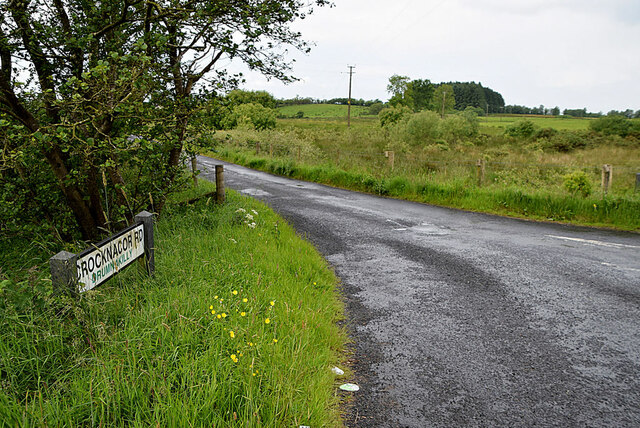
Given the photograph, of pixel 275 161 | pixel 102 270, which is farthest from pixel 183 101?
pixel 275 161

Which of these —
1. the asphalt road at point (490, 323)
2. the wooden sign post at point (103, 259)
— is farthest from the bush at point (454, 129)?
the wooden sign post at point (103, 259)

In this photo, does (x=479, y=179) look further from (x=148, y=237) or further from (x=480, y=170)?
(x=148, y=237)

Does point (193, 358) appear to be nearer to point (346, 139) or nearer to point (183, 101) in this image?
point (183, 101)

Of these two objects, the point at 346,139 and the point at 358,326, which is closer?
the point at 358,326

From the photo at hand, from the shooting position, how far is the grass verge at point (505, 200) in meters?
10.6

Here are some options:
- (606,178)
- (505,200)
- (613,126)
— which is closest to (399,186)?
(505,200)

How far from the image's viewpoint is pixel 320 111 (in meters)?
110

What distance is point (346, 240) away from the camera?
895cm

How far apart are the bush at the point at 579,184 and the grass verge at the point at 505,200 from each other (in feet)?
1.26

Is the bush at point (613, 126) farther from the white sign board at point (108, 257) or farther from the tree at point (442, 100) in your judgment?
the tree at point (442, 100)

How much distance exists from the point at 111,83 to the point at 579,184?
38.9 feet

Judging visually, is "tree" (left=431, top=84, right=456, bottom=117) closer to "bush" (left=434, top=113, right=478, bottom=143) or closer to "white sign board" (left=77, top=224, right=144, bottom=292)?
"bush" (left=434, top=113, right=478, bottom=143)

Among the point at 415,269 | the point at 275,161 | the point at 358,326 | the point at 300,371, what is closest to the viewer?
the point at 300,371

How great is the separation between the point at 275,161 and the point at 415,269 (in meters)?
16.4
